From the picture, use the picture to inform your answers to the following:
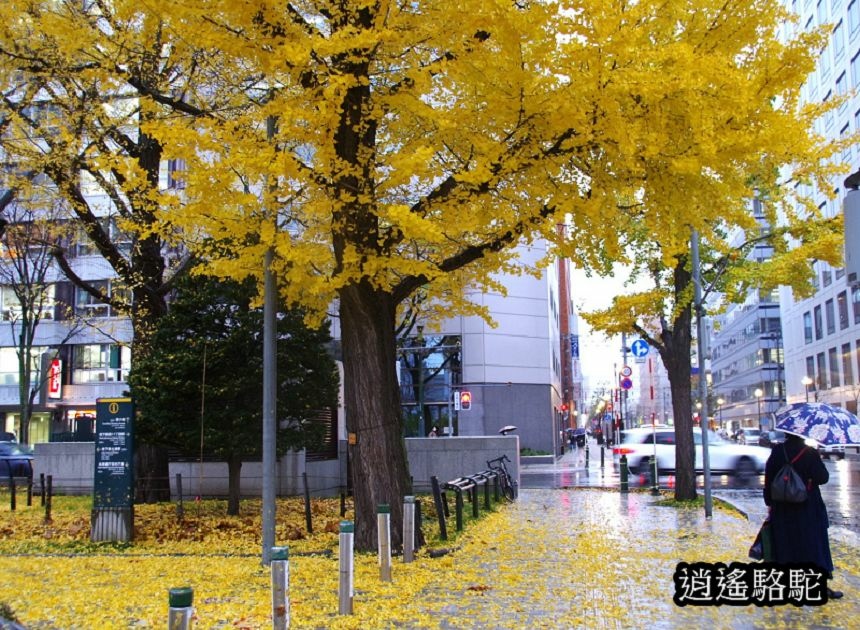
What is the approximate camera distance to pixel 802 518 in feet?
24.2

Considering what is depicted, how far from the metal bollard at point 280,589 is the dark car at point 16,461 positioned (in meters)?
22.4

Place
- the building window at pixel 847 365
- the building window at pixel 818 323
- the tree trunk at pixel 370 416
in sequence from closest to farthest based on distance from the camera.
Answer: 1. the tree trunk at pixel 370 416
2. the building window at pixel 847 365
3. the building window at pixel 818 323

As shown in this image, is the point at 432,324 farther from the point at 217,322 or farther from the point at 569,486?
the point at 569,486

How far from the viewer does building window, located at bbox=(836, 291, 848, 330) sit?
5409cm

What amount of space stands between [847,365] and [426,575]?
54112 millimetres

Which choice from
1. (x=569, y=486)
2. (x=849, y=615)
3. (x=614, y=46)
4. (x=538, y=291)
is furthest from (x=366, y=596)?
(x=538, y=291)

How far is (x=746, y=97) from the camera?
872 centimetres

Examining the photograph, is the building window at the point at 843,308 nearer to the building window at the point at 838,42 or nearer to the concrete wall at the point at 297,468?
the building window at the point at 838,42

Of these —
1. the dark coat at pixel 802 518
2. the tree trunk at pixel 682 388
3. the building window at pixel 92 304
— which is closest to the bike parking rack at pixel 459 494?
the tree trunk at pixel 682 388

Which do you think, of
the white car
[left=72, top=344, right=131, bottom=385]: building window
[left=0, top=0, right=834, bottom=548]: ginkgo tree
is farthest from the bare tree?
the white car

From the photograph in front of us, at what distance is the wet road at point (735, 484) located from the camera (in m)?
15.5

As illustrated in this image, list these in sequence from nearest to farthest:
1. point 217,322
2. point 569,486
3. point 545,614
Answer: point 545,614 < point 217,322 < point 569,486

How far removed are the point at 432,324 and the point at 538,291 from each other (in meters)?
30.1

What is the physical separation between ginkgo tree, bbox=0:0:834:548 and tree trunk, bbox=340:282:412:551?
25 mm
